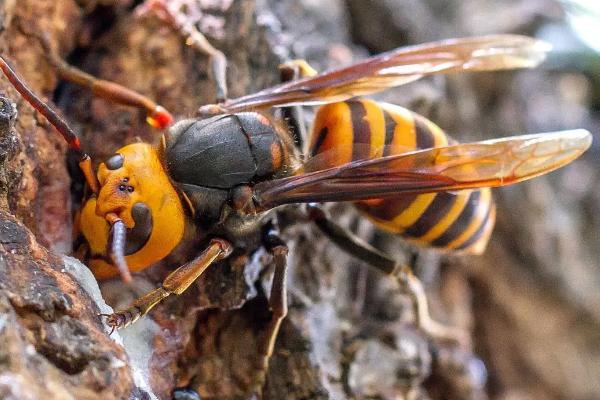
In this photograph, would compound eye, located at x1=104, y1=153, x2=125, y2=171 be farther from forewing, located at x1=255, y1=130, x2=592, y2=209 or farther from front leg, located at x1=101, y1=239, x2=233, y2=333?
forewing, located at x1=255, y1=130, x2=592, y2=209

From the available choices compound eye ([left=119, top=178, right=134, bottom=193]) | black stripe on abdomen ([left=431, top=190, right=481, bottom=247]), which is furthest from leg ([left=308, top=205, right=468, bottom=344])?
compound eye ([left=119, top=178, right=134, bottom=193])

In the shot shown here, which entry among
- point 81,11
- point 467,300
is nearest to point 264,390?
point 81,11

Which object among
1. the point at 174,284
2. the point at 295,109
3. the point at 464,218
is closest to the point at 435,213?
the point at 464,218

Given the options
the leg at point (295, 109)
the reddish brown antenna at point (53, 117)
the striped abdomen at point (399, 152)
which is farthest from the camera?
the leg at point (295, 109)

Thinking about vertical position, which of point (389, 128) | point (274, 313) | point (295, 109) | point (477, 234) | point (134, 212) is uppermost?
point (295, 109)

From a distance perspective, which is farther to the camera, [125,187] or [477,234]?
[477,234]

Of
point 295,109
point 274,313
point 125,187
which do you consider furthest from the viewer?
point 295,109

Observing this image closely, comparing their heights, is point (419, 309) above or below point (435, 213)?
below

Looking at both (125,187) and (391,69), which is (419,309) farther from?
(125,187)

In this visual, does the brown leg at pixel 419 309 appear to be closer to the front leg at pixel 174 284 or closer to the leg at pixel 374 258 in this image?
the leg at pixel 374 258

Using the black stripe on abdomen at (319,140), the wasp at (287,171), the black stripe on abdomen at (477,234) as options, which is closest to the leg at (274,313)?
the wasp at (287,171)
